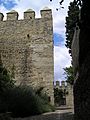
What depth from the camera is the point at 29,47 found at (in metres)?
30.5

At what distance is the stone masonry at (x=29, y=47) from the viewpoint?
29422mm

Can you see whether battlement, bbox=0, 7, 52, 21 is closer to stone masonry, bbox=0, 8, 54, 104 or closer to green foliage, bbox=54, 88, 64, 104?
stone masonry, bbox=0, 8, 54, 104

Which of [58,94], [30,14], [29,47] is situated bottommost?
[58,94]

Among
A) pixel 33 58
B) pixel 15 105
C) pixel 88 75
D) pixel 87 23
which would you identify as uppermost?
pixel 33 58

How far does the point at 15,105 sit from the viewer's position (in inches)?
676

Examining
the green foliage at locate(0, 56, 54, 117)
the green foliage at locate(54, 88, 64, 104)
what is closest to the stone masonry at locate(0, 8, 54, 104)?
the green foliage at locate(54, 88, 64, 104)

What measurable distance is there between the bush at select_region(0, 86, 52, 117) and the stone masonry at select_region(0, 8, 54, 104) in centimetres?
1033

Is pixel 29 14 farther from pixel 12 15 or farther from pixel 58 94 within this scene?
pixel 58 94

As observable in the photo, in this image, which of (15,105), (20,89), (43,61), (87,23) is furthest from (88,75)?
(43,61)

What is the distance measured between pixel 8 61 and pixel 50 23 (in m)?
5.39

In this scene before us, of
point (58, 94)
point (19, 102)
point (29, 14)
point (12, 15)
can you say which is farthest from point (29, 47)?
point (19, 102)

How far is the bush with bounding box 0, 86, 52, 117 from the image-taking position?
56.0 ft

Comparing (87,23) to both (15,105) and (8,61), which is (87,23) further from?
(8,61)

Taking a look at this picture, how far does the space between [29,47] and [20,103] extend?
44.9ft
